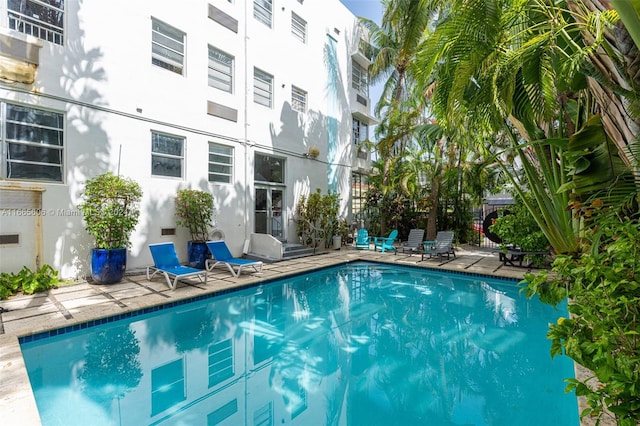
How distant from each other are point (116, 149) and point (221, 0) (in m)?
6.78

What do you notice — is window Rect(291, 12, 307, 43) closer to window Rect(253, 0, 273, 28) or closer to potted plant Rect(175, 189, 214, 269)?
window Rect(253, 0, 273, 28)

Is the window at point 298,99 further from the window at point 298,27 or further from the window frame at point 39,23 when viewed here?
the window frame at point 39,23

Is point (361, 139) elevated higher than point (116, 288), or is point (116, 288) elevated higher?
point (361, 139)

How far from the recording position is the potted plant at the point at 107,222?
7828 mm

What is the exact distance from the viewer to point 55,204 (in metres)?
7.73

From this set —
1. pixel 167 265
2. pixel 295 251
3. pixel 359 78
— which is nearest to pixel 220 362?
pixel 167 265

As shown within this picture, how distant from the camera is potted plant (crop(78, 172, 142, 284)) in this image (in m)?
7.83

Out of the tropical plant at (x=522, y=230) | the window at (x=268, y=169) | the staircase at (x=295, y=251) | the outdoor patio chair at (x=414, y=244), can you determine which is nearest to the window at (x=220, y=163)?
the window at (x=268, y=169)

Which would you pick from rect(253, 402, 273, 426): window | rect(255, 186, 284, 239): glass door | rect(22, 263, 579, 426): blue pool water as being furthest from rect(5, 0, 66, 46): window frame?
rect(253, 402, 273, 426): window

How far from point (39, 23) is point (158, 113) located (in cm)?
313

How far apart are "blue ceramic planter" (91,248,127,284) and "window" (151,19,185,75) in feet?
19.2

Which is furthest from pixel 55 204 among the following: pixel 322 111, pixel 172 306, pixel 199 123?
pixel 322 111

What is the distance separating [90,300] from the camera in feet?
22.0

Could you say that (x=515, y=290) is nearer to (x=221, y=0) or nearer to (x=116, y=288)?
(x=116, y=288)
